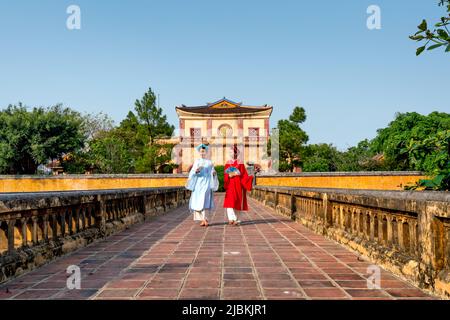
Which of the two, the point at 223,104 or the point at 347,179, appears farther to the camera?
the point at 223,104

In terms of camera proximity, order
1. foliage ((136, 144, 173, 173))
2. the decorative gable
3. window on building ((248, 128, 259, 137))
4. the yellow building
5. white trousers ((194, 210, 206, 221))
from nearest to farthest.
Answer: white trousers ((194, 210, 206, 221))
foliage ((136, 144, 173, 173))
the yellow building
window on building ((248, 128, 259, 137))
the decorative gable

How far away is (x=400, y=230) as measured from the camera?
15.1 ft

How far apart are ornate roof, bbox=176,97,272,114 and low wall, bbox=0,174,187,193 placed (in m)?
18.8

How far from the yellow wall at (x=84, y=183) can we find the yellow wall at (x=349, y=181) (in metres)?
8.37

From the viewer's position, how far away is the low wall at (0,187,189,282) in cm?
455

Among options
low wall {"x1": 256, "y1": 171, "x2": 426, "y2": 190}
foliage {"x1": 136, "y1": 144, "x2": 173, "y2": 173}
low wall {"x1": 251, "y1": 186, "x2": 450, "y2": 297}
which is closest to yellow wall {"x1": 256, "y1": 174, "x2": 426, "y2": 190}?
low wall {"x1": 256, "y1": 171, "x2": 426, "y2": 190}

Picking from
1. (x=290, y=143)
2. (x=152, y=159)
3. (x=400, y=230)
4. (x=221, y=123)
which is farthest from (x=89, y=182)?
(x=400, y=230)

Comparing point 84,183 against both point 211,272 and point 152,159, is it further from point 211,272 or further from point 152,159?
point 211,272

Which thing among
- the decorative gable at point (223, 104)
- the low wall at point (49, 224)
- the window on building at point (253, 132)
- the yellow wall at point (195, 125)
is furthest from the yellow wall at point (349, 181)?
the low wall at point (49, 224)

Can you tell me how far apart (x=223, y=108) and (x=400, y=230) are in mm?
51065

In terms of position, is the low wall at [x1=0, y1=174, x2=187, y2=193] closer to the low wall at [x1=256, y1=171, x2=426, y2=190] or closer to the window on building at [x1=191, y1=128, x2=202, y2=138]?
the low wall at [x1=256, y1=171, x2=426, y2=190]

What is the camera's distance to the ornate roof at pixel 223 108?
54.5 metres
